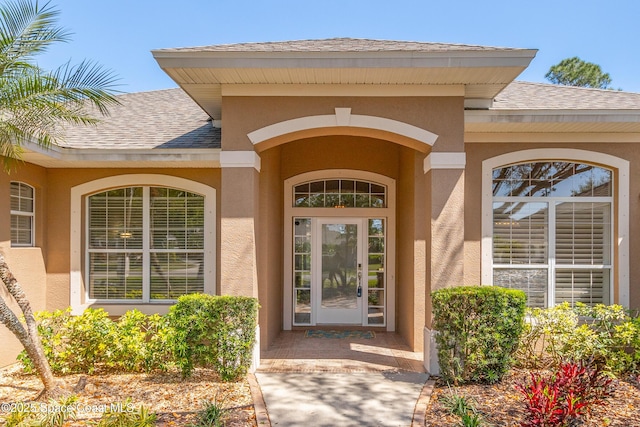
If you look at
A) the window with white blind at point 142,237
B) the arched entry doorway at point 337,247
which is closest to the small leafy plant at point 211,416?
the window with white blind at point 142,237

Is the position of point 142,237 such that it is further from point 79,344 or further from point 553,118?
point 553,118

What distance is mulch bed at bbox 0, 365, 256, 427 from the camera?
15.9ft

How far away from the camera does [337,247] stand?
30.7ft

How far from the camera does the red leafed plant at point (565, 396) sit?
4297 mm

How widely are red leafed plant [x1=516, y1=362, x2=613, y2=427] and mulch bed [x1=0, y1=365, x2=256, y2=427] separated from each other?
2885 mm

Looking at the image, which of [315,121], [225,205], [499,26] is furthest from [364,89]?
[499,26]

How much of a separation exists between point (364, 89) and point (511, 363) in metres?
4.26

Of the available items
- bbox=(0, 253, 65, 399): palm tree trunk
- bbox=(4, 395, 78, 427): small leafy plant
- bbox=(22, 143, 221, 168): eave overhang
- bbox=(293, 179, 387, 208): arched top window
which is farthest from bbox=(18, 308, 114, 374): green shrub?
bbox=(293, 179, 387, 208): arched top window

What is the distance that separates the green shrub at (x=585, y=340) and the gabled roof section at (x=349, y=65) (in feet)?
11.7

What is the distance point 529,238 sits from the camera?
25.2 ft

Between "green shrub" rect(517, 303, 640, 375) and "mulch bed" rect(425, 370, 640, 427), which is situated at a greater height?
"green shrub" rect(517, 303, 640, 375)

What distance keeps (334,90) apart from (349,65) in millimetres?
641

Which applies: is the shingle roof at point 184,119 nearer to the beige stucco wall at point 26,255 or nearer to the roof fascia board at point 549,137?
the roof fascia board at point 549,137

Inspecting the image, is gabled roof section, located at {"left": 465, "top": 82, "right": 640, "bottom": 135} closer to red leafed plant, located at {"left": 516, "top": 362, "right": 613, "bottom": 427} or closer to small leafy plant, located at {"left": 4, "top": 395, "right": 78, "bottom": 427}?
red leafed plant, located at {"left": 516, "top": 362, "right": 613, "bottom": 427}
